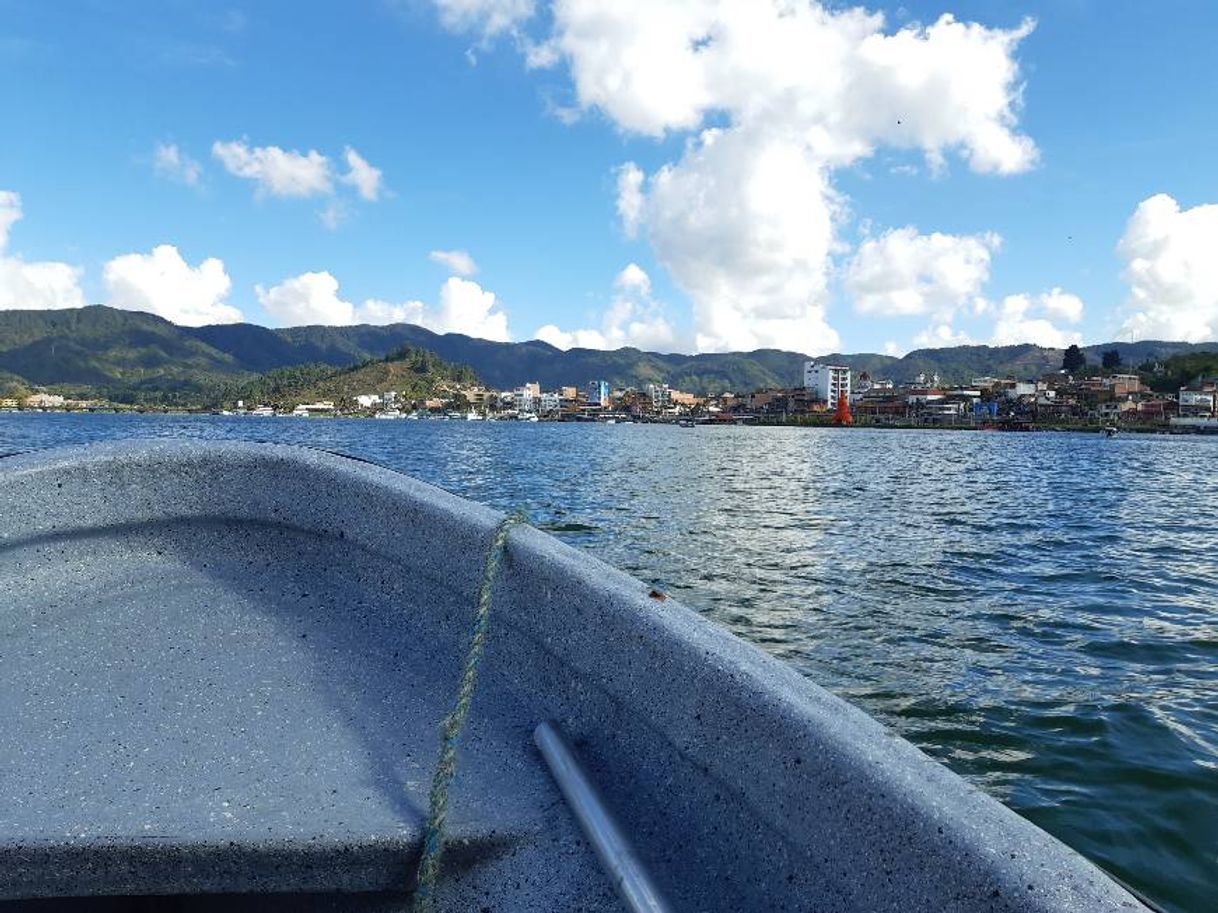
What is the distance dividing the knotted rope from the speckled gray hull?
58 mm

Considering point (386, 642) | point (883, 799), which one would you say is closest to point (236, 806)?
point (386, 642)

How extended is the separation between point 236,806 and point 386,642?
1058mm

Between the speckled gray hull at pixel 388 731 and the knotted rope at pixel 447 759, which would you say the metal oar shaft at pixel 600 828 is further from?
the knotted rope at pixel 447 759

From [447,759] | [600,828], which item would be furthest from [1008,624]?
[447,759]

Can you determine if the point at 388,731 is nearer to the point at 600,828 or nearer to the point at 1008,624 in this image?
the point at 600,828

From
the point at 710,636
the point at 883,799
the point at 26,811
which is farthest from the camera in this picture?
the point at 710,636

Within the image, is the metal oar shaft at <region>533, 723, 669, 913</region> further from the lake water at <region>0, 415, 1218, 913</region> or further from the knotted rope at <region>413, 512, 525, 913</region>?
the lake water at <region>0, 415, 1218, 913</region>

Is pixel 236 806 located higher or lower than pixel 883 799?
lower

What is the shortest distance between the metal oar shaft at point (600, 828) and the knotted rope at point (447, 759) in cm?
28

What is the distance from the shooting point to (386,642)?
2979mm

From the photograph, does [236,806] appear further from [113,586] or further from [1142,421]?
[1142,421]

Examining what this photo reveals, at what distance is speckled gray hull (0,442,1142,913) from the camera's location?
1513 millimetres

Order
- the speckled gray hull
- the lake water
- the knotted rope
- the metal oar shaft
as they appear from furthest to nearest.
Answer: the lake water → the knotted rope → the metal oar shaft → the speckled gray hull

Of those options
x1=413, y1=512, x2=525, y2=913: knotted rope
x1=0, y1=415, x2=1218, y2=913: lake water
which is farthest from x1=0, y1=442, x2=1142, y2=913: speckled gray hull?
x1=0, y1=415, x2=1218, y2=913: lake water
